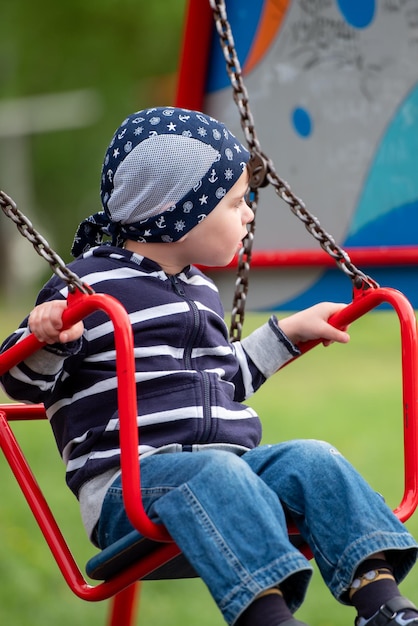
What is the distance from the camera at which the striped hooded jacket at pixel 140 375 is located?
2.06 m

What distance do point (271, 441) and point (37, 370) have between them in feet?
16.8

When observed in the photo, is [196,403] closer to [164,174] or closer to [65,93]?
[164,174]

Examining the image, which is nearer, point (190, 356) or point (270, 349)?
point (190, 356)

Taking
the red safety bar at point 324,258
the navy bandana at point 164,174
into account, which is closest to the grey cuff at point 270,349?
the navy bandana at point 164,174

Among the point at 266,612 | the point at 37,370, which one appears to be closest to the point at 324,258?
the point at 37,370

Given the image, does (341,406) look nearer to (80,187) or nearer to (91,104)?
(91,104)

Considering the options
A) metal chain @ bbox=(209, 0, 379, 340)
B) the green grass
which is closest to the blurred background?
the green grass

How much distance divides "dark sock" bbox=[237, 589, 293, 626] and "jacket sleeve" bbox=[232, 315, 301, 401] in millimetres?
667

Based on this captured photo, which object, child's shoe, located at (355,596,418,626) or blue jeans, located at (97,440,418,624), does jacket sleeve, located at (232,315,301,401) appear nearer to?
blue jeans, located at (97,440,418,624)

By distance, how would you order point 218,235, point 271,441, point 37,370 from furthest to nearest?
1. point 271,441
2. point 218,235
3. point 37,370

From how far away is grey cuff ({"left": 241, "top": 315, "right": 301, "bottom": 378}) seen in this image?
241cm

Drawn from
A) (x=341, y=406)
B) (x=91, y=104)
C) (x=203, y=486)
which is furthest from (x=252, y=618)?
(x=91, y=104)

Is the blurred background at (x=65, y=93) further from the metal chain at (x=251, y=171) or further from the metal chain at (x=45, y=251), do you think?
the metal chain at (x=45, y=251)

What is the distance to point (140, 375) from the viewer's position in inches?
81.7
